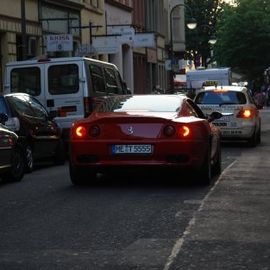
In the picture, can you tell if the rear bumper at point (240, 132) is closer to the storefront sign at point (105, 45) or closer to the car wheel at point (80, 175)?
the car wheel at point (80, 175)

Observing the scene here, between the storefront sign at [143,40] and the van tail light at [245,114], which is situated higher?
the storefront sign at [143,40]

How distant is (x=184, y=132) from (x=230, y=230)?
11.0 feet

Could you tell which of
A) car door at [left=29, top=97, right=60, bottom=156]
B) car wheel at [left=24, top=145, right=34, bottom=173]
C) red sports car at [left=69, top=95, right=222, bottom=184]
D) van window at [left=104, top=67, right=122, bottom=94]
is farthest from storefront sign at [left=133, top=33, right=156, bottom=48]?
red sports car at [left=69, top=95, right=222, bottom=184]

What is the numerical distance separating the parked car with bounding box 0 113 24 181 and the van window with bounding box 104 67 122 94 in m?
6.00

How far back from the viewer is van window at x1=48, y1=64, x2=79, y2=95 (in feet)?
56.6

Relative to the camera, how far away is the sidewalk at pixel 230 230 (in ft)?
21.0

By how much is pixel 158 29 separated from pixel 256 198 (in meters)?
53.1

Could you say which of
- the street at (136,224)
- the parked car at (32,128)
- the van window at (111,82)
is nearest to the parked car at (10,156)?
the street at (136,224)

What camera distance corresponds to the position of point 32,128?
48.4 ft

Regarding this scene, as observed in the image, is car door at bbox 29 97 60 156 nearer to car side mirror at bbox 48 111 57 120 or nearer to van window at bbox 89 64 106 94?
car side mirror at bbox 48 111 57 120

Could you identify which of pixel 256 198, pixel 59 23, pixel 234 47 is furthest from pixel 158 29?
pixel 256 198

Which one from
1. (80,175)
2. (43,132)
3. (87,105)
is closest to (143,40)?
(87,105)

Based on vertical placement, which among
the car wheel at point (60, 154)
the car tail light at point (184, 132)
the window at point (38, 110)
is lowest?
the car wheel at point (60, 154)

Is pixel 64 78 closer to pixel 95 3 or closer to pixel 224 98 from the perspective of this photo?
pixel 224 98
